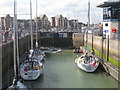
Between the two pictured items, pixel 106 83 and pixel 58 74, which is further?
pixel 58 74

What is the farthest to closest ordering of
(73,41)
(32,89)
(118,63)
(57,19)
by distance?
(57,19)
(73,41)
(118,63)
(32,89)

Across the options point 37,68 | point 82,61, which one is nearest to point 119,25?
point 82,61

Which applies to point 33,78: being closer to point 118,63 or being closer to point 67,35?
point 118,63

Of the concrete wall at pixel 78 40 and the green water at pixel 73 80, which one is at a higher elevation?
the concrete wall at pixel 78 40

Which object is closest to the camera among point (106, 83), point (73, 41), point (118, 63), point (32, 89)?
point (32, 89)

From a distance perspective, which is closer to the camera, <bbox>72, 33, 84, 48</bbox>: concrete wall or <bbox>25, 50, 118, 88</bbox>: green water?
<bbox>25, 50, 118, 88</bbox>: green water

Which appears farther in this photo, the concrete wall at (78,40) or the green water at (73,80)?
the concrete wall at (78,40)

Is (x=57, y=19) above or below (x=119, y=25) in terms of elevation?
above

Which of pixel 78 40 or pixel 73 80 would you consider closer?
pixel 73 80

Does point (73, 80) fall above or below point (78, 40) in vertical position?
below

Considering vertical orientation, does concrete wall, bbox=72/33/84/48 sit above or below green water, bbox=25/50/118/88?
above

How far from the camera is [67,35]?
42.8m

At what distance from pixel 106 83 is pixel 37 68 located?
17.9ft

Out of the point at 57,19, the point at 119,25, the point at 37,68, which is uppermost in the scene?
the point at 57,19
